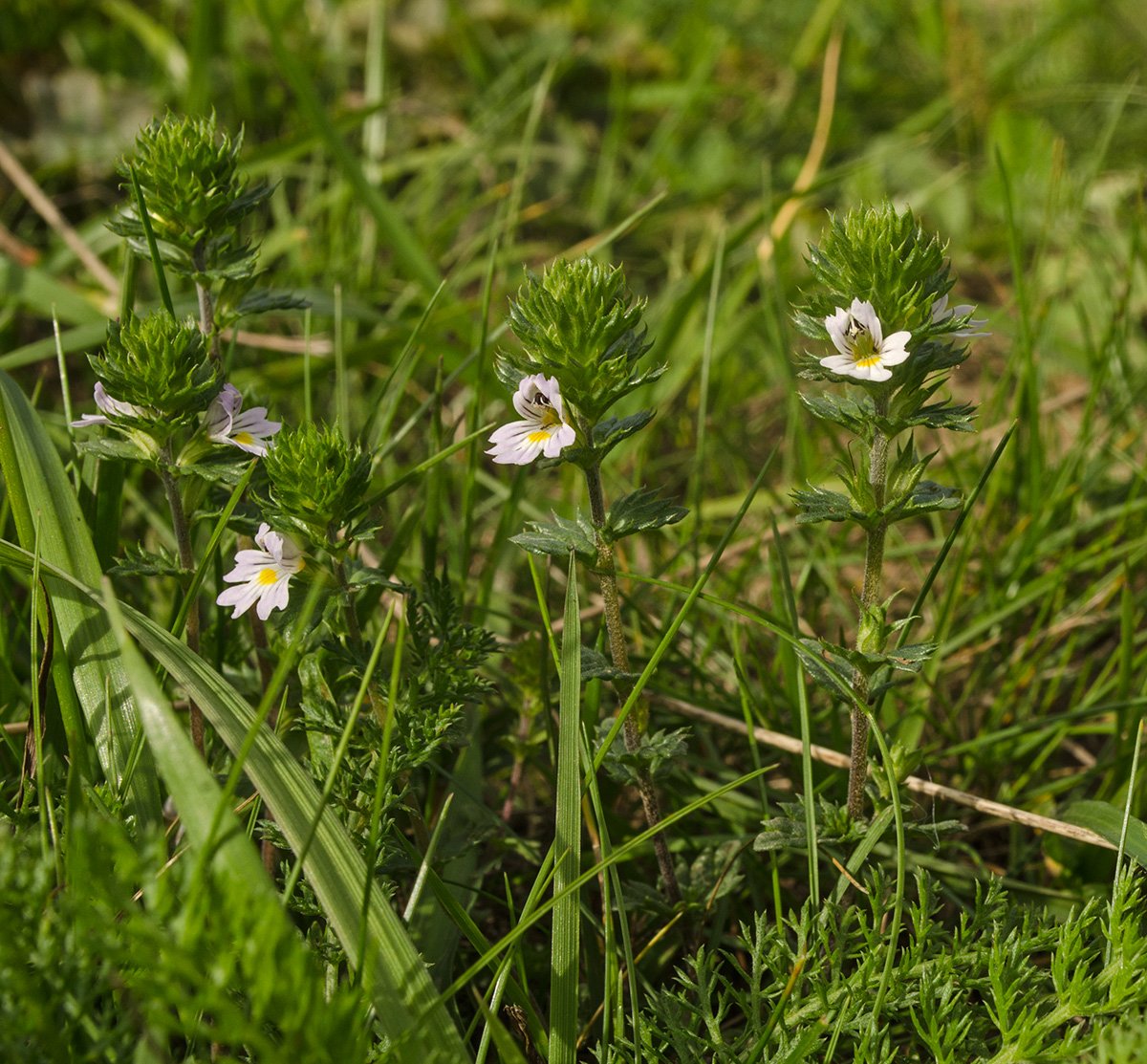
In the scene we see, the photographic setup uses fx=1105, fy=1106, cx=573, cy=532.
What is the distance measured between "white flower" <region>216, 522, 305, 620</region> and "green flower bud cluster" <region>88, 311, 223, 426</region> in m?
0.23

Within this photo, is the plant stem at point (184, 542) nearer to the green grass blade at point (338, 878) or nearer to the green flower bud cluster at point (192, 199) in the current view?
the green grass blade at point (338, 878)

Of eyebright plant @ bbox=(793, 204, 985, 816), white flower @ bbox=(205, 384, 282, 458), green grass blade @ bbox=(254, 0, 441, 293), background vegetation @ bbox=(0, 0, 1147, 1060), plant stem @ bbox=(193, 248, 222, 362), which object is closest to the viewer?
background vegetation @ bbox=(0, 0, 1147, 1060)

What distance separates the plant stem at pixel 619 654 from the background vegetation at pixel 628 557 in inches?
1.9

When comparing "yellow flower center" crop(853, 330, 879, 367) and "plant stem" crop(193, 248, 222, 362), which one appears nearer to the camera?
"yellow flower center" crop(853, 330, 879, 367)

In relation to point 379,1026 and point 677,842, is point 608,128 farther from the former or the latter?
point 379,1026

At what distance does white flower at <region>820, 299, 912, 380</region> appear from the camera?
1487mm

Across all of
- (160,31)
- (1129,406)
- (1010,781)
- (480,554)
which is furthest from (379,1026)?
(160,31)

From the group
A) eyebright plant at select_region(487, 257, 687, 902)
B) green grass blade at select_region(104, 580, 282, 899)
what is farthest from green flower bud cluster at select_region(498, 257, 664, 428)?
green grass blade at select_region(104, 580, 282, 899)

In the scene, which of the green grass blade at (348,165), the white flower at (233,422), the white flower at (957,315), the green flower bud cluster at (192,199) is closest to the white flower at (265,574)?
the white flower at (233,422)

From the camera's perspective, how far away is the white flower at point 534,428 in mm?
1549

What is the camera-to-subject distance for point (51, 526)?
6.13 feet

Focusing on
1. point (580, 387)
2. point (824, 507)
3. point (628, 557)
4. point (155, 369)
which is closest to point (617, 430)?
point (580, 387)

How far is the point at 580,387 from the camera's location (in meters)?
1.61

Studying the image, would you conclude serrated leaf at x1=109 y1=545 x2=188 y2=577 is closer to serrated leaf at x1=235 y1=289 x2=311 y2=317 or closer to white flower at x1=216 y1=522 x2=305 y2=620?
white flower at x1=216 y1=522 x2=305 y2=620
